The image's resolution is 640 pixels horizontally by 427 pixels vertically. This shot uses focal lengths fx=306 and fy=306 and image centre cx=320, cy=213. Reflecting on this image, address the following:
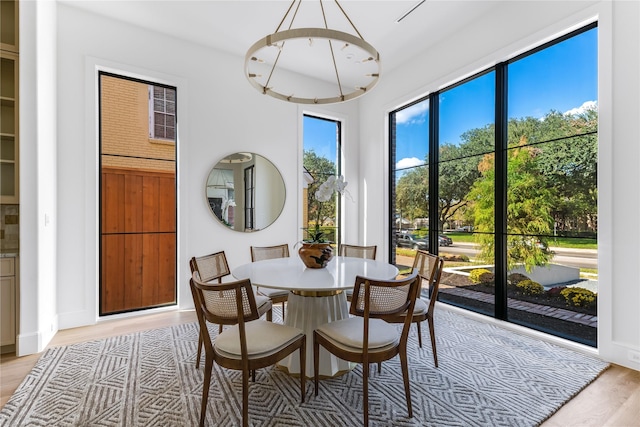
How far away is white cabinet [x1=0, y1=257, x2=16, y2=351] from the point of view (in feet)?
8.18

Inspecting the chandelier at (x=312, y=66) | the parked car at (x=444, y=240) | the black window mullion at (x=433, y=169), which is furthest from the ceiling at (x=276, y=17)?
the parked car at (x=444, y=240)

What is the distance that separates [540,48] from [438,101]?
3.86 feet

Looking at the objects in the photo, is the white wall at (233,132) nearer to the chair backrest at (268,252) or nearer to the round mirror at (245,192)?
the round mirror at (245,192)

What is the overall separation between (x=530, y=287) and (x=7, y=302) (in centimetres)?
→ 461

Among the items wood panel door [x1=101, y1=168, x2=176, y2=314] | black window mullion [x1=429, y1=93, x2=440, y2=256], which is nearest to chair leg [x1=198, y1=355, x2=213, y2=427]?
wood panel door [x1=101, y1=168, x2=176, y2=314]

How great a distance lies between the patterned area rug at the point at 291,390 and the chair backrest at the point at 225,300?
1.90 feet

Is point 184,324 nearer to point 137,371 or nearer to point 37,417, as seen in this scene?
point 137,371

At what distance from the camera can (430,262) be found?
2518 millimetres

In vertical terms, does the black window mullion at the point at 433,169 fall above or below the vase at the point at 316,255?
above

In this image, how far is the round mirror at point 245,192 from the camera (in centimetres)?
388

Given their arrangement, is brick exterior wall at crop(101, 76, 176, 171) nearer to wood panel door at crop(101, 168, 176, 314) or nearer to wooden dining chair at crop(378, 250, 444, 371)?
wood panel door at crop(101, 168, 176, 314)

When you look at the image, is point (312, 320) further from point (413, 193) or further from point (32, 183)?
point (413, 193)

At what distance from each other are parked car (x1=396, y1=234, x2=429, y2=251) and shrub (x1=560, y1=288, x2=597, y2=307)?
Answer: 1.54 meters

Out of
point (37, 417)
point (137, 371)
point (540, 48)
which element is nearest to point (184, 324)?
point (137, 371)
